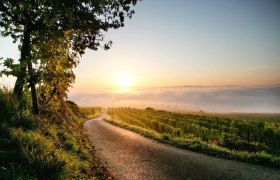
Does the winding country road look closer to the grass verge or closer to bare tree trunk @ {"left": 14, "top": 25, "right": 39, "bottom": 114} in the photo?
the grass verge

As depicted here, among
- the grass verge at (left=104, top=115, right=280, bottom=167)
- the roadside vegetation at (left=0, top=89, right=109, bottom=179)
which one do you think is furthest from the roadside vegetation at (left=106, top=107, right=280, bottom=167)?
the roadside vegetation at (left=0, top=89, right=109, bottom=179)

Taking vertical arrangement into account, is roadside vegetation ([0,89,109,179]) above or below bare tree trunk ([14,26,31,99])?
below

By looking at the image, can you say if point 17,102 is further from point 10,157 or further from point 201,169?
point 201,169

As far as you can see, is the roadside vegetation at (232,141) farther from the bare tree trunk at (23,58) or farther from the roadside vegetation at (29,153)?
the bare tree trunk at (23,58)

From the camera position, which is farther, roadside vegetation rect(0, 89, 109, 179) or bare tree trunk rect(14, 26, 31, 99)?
bare tree trunk rect(14, 26, 31, 99)

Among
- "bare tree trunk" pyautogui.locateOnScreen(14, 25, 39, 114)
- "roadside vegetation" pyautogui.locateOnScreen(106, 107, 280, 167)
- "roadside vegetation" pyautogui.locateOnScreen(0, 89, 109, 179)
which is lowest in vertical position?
"roadside vegetation" pyautogui.locateOnScreen(106, 107, 280, 167)

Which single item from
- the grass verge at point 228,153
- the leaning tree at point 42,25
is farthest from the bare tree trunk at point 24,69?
the grass verge at point 228,153

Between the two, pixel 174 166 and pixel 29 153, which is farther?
pixel 174 166

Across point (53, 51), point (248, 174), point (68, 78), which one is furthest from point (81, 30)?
point (248, 174)

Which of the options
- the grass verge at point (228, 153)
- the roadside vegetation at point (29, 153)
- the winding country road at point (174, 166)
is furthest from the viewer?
the grass verge at point (228, 153)

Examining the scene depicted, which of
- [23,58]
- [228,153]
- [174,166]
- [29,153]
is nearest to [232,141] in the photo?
A: [228,153]

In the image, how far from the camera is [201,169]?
35.4 feet

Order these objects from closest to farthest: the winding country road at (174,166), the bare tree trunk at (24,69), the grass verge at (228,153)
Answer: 1. the winding country road at (174,166)
2. the grass verge at (228,153)
3. the bare tree trunk at (24,69)

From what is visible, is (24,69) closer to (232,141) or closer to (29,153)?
(29,153)
